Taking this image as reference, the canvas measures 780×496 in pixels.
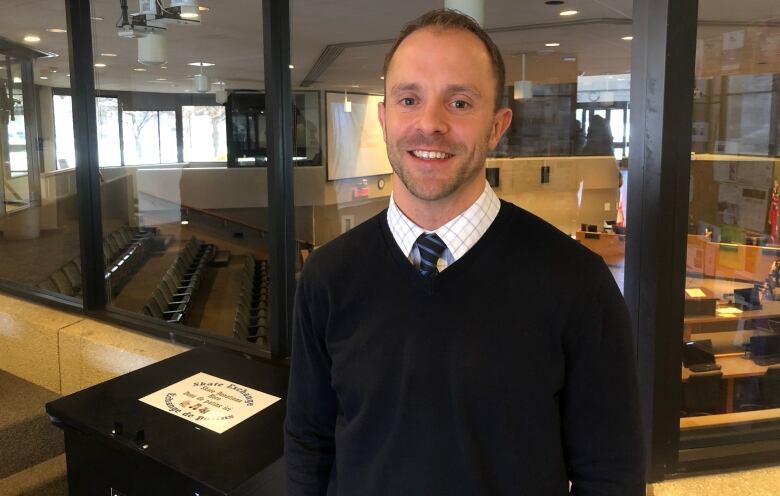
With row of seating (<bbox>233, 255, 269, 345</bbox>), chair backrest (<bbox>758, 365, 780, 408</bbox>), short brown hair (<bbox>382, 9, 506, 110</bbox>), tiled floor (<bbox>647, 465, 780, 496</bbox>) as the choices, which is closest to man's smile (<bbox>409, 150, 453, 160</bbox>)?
short brown hair (<bbox>382, 9, 506, 110</bbox>)

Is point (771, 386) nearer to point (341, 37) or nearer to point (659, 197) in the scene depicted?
point (659, 197)

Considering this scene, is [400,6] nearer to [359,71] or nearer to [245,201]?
[359,71]

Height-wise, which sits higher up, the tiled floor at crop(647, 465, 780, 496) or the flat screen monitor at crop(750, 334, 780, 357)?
Result: the flat screen monitor at crop(750, 334, 780, 357)

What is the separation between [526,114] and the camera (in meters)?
2.90

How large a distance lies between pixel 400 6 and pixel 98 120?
202 cm

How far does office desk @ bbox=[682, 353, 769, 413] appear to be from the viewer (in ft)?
5.38

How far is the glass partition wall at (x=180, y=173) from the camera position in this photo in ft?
9.10

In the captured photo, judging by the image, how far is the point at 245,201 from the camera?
11.3ft

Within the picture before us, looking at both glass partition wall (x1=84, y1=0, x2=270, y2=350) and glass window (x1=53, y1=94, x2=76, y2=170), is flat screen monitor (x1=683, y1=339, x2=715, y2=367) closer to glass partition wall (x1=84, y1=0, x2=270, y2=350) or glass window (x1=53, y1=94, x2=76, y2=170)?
glass partition wall (x1=84, y1=0, x2=270, y2=350)

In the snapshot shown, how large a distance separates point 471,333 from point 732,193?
101 centimetres

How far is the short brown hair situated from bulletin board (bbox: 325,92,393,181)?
2645mm

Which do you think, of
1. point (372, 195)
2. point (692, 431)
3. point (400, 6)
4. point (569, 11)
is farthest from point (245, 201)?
point (692, 431)

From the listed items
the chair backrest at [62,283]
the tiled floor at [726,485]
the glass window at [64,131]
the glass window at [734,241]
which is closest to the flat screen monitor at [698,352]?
the glass window at [734,241]

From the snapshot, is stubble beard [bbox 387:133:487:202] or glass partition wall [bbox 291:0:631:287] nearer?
stubble beard [bbox 387:133:487:202]
